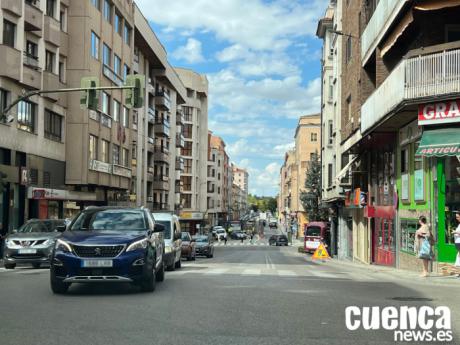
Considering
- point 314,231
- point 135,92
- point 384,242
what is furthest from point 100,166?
point 135,92

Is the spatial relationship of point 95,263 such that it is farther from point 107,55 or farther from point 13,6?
point 107,55

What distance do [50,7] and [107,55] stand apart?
882cm

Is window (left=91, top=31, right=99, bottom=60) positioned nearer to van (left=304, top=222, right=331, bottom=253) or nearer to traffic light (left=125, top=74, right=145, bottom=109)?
traffic light (left=125, top=74, right=145, bottom=109)

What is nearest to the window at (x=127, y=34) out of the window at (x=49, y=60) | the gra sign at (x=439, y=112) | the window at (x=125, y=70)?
the window at (x=125, y=70)

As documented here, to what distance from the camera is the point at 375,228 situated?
28.7 m

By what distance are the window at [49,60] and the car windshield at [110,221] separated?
25125 millimetres

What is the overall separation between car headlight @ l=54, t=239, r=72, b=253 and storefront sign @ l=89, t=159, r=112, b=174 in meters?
29.0

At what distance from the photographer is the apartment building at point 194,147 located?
99.1 metres

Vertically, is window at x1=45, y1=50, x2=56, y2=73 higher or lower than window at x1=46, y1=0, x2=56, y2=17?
lower

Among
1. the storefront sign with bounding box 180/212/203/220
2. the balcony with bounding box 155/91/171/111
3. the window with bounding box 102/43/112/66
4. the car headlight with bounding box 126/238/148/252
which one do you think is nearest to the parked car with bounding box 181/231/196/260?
the window with bounding box 102/43/112/66

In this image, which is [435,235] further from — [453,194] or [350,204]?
[350,204]

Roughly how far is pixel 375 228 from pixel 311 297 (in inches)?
740

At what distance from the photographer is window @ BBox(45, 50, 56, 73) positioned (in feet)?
114

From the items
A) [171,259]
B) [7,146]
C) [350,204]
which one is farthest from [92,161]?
[171,259]
